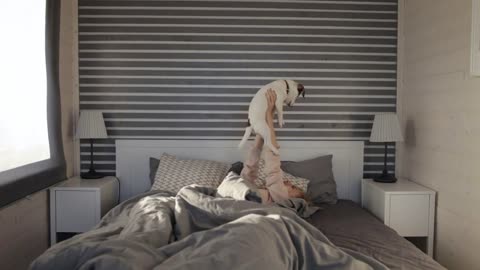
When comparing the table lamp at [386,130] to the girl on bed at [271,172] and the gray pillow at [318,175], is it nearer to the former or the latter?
the gray pillow at [318,175]

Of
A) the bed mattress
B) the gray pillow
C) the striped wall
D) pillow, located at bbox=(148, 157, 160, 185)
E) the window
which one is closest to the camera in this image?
the bed mattress

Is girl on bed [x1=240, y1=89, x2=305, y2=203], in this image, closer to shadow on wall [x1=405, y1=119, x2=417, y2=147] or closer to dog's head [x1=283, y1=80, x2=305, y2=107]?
dog's head [x1=283, y1=80, x2=305, y2=107]

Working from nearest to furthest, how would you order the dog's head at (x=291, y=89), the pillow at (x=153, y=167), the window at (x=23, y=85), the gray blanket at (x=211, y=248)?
the gray blanket at (x=211, y=248) < the window at (x=23, y=85) < the dog's head at (x=291, y=89) < the pillow at (x=153, y=167)

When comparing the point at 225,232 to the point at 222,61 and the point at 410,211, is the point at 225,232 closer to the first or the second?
the point at 410,211

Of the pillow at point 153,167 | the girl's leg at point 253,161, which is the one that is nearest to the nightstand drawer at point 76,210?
the pillow at point 153,167

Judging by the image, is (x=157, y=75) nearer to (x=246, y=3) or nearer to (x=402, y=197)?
(x=246, y=3)

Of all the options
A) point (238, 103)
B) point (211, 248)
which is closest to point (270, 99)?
point (238, 103)

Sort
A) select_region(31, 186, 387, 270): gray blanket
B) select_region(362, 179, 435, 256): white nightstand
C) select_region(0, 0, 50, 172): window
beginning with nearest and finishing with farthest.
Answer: select_region(31, 186, 387, 270): gray blanket → select_region(0, 0, 50, 172): window → select_region(362, 179, 435, 256): white nightstand

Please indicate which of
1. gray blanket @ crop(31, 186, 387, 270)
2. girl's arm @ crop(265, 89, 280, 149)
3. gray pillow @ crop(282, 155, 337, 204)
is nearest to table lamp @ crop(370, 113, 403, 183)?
gray pillow @ crop(282, 155, 337, 204)

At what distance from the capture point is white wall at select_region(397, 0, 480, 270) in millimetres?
2453

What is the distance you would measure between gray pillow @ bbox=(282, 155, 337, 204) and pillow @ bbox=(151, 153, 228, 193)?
19.7 inches

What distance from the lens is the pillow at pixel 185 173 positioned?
9.73 feet

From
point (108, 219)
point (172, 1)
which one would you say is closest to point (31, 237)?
point (108, 219)

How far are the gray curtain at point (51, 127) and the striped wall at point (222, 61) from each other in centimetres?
46
